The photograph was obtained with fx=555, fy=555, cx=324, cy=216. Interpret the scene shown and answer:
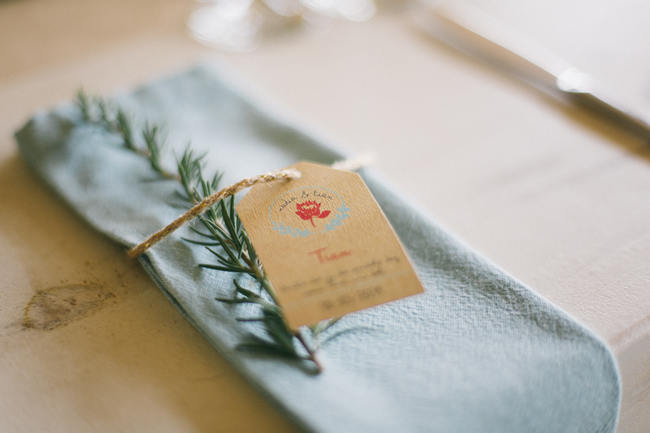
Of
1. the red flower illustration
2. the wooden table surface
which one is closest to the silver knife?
the wooden table surface

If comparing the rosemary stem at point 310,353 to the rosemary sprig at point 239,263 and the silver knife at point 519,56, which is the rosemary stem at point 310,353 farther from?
the silver knife at point 519,56

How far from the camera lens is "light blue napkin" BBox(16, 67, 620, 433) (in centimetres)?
36

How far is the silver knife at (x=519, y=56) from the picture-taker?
0.66 metres

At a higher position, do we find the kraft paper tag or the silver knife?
the silver knife

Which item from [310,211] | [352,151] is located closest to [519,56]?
[352,151]

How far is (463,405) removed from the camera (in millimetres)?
357

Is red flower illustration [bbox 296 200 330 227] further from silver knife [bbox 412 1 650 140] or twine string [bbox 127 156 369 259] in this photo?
silver knife [bbox 412 1 650 140]

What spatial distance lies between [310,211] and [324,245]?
1.4 inches

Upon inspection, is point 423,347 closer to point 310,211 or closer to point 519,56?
point 310,211

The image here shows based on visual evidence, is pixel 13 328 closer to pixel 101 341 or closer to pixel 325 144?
pixel 101 341

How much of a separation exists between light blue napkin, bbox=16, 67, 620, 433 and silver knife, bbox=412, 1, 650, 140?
12.9 inches

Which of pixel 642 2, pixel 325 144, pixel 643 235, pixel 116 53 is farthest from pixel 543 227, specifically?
pixel 116 53

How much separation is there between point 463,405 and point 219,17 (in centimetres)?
78

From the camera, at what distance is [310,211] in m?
0.42
